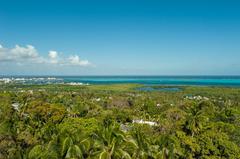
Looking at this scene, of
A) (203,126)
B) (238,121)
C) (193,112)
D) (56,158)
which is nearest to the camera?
(56,158)

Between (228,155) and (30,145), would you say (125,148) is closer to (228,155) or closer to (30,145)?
(228,155)

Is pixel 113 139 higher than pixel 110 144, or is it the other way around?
pixel 113 139

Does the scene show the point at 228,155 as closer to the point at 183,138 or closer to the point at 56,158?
the point at 183,138

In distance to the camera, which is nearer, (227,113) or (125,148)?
(125,148)

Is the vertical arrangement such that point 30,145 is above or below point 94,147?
below

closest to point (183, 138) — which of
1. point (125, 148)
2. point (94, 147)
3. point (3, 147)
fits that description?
point (125, 148)

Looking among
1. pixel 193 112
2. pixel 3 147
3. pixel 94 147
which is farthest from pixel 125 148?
pixel 193 112

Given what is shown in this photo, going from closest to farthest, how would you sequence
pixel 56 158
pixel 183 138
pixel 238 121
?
pixel 56 158 → pixel 183 138 → pixel 238 121

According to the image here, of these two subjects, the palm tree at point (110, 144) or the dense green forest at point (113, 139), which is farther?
the dense green forest at point (113, 139)

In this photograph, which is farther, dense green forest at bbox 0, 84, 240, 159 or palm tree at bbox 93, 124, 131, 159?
dense green forest at bbox 0, 84, 240, 159
